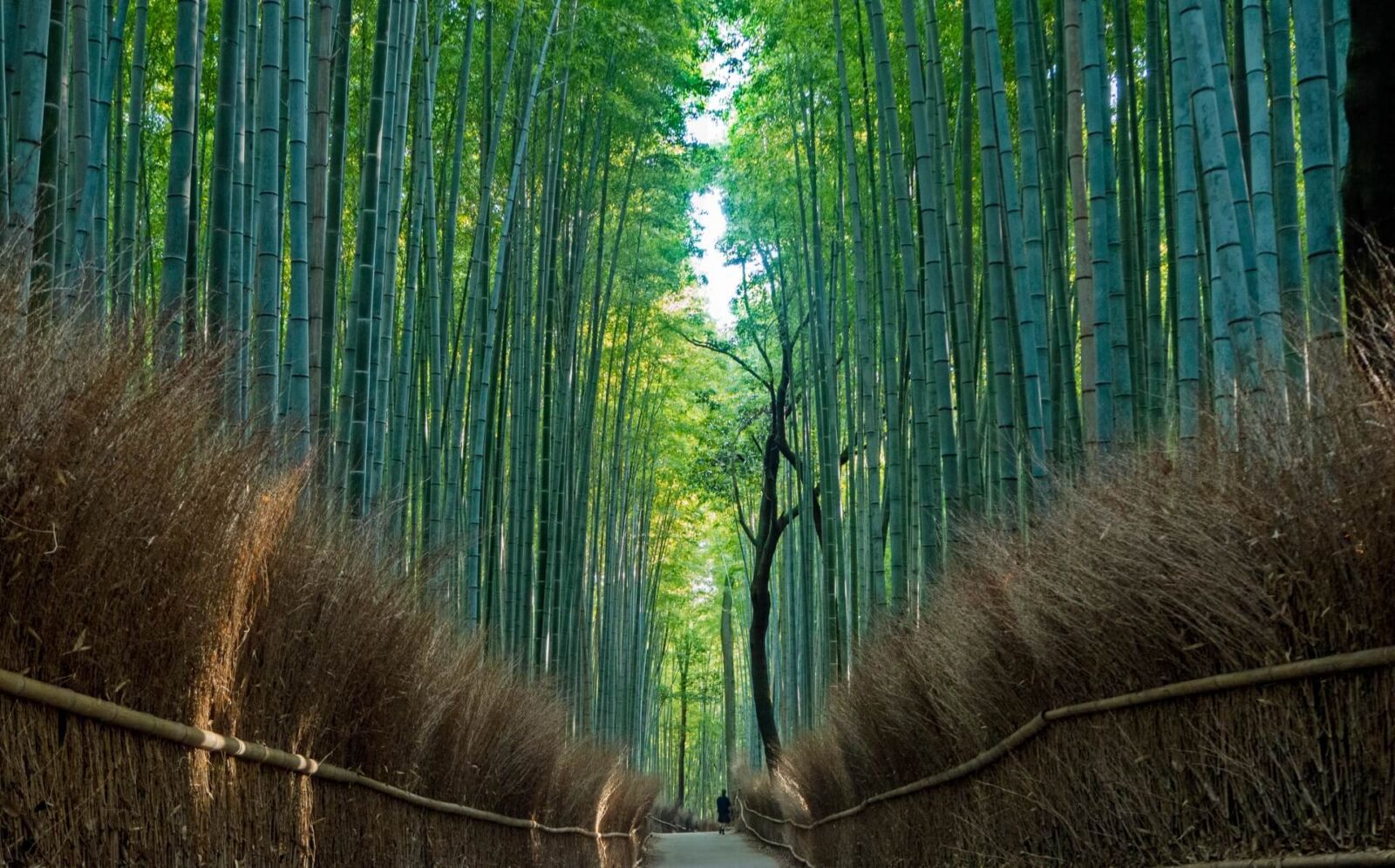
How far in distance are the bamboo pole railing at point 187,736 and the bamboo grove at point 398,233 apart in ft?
1.65

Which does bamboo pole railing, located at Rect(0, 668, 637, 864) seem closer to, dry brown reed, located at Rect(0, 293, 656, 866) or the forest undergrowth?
dry brown reed, located at Rect(0, 293, 656, 866)

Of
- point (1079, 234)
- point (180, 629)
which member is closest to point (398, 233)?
point (1079, 234)

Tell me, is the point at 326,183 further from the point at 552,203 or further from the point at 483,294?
the point at 552,203

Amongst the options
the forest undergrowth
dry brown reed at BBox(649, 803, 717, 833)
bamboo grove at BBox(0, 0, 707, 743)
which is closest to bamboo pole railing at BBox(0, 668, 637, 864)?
bamboo grove at BBox(0, 0, 707, 743)

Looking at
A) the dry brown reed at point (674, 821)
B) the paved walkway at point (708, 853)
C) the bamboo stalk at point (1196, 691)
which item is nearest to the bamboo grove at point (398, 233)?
the paved walkway at point (708, 853)

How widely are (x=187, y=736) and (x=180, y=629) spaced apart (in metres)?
0.19

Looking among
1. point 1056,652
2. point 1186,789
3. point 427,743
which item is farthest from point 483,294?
point 1186,789

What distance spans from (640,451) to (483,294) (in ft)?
32.1

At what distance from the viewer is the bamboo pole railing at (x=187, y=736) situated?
6.52ft

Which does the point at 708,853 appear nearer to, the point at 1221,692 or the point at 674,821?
the point at 674,821

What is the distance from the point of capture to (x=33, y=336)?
1.99m

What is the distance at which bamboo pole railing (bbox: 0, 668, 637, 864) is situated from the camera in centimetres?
199

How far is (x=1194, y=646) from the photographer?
2711 millimetres

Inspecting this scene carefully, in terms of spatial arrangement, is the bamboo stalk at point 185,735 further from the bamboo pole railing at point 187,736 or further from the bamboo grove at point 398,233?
the bamboo grove at point 398,233
